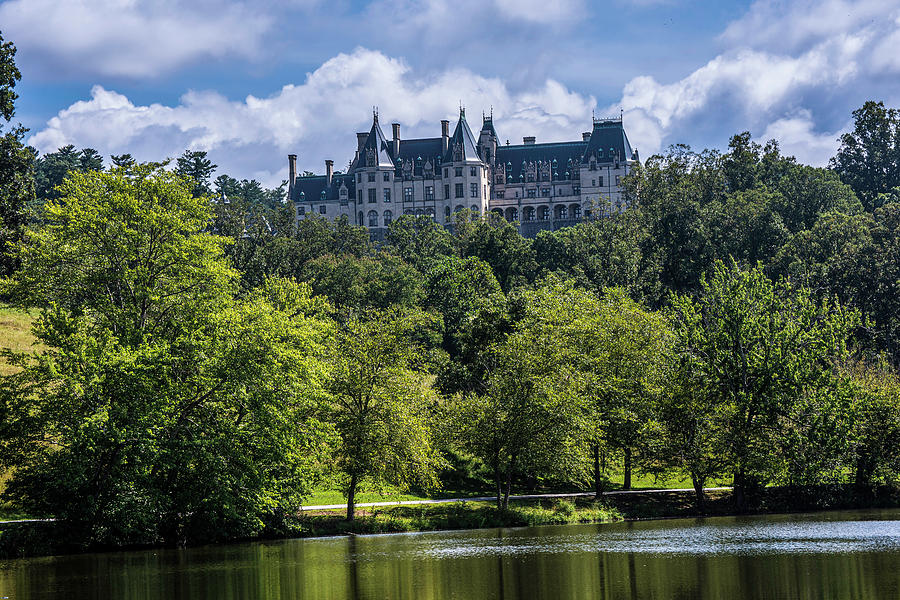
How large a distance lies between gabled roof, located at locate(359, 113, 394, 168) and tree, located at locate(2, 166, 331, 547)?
129m

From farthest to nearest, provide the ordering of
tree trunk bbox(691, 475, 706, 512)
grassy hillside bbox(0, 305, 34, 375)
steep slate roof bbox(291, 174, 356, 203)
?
Result: steep slate roof bbox(291, 174, 356, 203) → grassy hillside bbox(0, 305, 34, 375) → tree trunk bbox(691, 475, 706, 512)

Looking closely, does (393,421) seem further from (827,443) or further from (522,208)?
(522,208)

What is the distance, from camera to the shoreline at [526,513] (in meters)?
33.2

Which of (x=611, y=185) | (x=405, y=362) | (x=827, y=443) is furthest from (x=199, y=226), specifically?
(x=611, y=185)

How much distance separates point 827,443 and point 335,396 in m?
20.7

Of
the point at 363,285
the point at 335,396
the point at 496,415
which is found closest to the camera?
the point at 335,396

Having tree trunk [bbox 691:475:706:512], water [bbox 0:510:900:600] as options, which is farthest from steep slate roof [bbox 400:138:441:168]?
water [bbox 0:510:900:600]

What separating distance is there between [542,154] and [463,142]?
55.4ft

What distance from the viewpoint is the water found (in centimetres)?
Answer: 2234

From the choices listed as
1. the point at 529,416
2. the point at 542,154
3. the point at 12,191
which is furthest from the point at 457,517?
the point at 542,154

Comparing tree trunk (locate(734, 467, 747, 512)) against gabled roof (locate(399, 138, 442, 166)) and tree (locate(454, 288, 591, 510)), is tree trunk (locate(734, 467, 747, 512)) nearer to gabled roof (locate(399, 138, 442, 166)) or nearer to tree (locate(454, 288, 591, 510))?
tree (locate(454, 288, 591, 510))

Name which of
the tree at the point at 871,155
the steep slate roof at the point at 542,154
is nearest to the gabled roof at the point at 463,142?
the steep slate roof at the point at 542,154

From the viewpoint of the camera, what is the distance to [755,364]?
4397 cm

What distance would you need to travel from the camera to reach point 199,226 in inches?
1519
